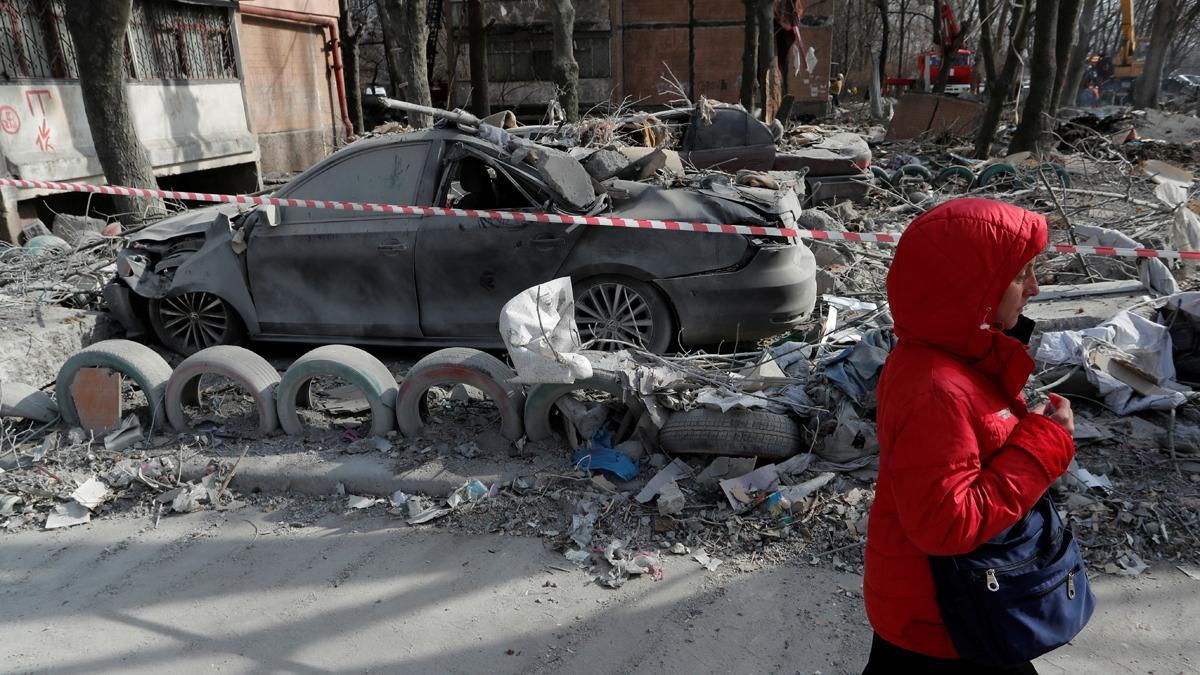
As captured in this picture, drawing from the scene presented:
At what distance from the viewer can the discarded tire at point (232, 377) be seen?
15.7ft

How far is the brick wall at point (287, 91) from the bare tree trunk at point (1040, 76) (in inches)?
506

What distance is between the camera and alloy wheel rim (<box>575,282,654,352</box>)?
543 centimetres

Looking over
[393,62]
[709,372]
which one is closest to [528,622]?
[709,372]

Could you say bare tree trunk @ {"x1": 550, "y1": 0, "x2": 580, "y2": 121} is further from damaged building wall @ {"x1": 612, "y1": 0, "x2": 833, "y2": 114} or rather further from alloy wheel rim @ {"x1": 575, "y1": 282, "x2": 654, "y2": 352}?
damaged building wall @ {"x1": 612, "y1": 0, "x2": 833, "y2": 114}

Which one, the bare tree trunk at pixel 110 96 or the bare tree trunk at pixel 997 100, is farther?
the bare tree trunk at pixel 997 100

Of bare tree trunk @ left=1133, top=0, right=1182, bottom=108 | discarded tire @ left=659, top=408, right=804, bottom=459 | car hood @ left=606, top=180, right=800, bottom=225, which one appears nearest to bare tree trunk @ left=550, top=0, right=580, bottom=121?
car hood @ left=606, top=180, right=800, bottom=225

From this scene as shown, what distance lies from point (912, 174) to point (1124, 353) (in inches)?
311

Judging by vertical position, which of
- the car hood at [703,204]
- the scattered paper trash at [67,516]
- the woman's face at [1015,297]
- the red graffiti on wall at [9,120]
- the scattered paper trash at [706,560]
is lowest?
the scattered paper trash at [67,516]

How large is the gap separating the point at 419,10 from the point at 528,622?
14091 mm

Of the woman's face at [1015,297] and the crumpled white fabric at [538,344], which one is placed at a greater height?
the woman's face at [1015,297]

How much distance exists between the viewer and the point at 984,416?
1705 mm

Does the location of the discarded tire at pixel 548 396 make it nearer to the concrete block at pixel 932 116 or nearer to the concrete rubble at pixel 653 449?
the concrete rubble at pixel 653 449

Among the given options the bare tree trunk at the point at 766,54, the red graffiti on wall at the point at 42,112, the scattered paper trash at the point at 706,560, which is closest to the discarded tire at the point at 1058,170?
the scattered paper trash at the point at 706,560

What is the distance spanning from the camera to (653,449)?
14.2ft
